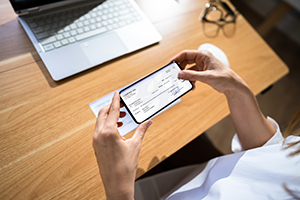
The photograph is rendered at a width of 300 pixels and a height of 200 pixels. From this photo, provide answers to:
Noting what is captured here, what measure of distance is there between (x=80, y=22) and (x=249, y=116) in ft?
1.95

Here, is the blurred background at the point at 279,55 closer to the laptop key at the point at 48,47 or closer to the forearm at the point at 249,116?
the forearm at the point at 249,116

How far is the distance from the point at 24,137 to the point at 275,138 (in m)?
0.69

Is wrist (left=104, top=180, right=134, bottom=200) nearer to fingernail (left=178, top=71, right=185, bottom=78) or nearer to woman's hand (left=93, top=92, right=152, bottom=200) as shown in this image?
woman's hand (left=93, top=92, right=152, bottom=200)

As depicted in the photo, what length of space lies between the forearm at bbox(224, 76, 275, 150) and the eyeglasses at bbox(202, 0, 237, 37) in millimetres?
301

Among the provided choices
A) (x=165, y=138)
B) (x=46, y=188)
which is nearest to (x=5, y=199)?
(x=46, y=188)

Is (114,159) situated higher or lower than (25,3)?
lower

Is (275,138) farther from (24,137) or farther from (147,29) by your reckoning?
(24,137)

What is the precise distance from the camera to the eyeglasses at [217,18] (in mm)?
775

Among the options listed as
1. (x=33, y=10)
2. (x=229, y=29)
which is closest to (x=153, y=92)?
(x=33, y=10)

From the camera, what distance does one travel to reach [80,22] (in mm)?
593

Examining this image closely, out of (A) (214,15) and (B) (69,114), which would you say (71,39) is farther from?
(A) (214,15)

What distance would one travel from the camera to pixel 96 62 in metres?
0.58

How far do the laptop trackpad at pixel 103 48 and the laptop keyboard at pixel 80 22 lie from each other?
22 millimetres

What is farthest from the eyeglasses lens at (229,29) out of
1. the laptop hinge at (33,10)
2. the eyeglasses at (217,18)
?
the laptop hinge at (33,10)
